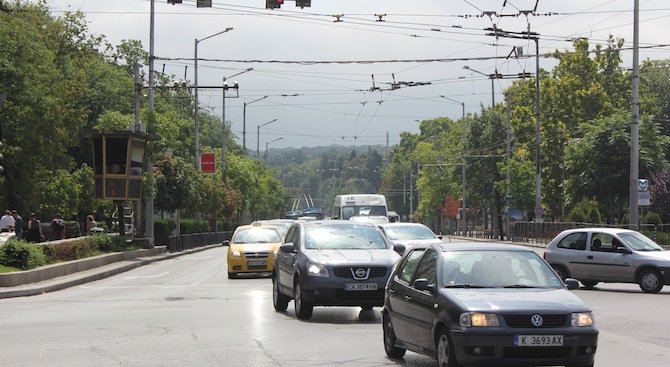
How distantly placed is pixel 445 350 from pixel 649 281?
49.6 feet

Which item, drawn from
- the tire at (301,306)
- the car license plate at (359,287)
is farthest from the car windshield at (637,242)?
the tire at (301,306)

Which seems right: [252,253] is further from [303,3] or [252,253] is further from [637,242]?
[637,242]

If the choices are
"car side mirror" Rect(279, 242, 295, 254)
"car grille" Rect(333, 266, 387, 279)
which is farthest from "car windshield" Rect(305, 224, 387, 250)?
"car grille" Rect(333, 266, 387, 279)

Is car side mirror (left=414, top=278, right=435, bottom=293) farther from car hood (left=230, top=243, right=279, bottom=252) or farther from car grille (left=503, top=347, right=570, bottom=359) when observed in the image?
car hood (left=230, top=243, right=279, bottom=252)

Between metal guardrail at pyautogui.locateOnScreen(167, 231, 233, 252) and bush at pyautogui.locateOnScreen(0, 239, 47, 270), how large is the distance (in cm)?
2640

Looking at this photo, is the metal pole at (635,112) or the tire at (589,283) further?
the metal pole at (635,112)

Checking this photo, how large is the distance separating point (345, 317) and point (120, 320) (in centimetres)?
376

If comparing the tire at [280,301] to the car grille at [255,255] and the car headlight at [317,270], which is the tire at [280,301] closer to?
the car headlight at [317,270]

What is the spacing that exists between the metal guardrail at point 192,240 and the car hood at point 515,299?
4506 centimetres

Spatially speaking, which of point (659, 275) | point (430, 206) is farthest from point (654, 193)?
point (430, 206)

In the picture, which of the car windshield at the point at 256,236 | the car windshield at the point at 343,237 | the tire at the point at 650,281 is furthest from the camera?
the car windshield at the point at 256,236

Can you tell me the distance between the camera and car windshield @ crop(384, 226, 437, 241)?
2967 centimetres

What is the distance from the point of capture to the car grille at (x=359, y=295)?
17.0 m

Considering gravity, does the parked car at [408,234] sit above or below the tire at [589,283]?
above
